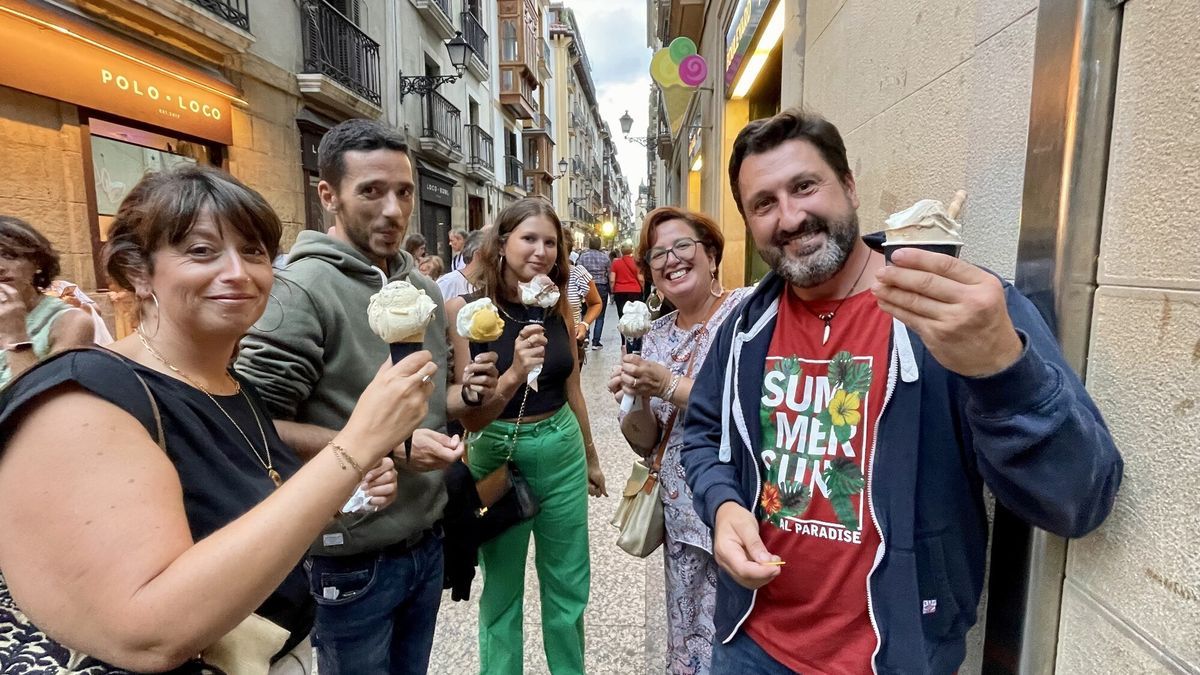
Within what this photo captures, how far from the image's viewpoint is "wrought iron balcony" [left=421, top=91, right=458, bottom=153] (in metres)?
15.1

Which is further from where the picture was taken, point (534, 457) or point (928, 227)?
point (534, 457)

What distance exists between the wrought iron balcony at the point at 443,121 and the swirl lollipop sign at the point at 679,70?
7.99 m

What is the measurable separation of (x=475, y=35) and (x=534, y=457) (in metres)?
21.4

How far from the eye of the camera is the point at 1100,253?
1078 millimetres

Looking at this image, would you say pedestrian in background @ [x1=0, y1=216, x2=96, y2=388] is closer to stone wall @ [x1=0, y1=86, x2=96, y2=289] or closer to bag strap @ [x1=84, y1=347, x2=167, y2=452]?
bag strap @ [x1=84, y1=347, x2=167, y2=452]

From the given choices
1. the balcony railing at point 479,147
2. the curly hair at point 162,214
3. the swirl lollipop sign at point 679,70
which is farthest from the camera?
the balcony railing at point 479,147

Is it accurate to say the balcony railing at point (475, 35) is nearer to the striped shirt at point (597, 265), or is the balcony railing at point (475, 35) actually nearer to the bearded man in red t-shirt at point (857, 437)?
the striped shirt at point (597, 265)

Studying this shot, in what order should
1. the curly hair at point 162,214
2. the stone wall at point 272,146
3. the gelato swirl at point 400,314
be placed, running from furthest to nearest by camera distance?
the stone wall at point 272,146, the gelato swirl at point 400,314, the curly hair at point 162,214

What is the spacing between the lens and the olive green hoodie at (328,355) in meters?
1.59

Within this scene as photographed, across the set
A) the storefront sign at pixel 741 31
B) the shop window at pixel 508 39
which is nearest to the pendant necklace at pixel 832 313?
the storefront sign at pixel 741 31

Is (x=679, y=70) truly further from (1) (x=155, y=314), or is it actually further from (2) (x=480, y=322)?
(1) (x=155, y=314)

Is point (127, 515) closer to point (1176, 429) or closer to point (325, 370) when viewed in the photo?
point (325, 370)

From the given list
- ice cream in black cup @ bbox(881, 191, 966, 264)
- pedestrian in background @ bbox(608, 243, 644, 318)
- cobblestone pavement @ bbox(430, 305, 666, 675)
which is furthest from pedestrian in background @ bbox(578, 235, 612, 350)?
ice cream in black cup @ bbox(881, 191, 966, 264)

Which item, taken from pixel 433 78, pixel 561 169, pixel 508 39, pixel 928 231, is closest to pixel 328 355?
pixel 928 231
